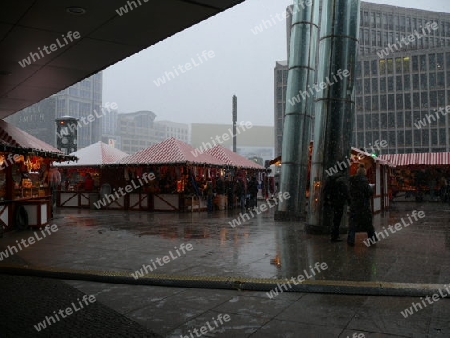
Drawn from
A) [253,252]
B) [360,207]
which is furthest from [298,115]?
[253,252]

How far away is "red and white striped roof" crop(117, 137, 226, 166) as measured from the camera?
21.2m

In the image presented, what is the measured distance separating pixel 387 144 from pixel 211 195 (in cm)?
6169

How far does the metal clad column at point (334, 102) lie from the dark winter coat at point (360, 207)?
1.88 metres

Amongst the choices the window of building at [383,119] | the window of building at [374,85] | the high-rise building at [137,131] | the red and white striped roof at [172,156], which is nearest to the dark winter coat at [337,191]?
the red and white striped roof at [172,156]

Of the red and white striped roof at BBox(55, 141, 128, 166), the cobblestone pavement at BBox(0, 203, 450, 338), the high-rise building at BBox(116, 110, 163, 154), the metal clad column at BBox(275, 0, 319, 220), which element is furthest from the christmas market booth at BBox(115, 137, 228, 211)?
the high-rise building at BBox(116, 110, 163, 154)

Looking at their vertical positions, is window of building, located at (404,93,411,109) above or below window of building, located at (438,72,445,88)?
below

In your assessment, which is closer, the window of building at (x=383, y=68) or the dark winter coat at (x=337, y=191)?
the dark winter coat at (x=337, y=191)

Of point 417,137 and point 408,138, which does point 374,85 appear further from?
point 417,137

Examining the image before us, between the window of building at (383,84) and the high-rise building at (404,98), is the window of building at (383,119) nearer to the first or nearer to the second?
the high-rise building at (404,98)

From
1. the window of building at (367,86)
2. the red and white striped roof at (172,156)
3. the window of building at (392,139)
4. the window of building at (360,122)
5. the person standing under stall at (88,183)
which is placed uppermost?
the window of building at (367,86)

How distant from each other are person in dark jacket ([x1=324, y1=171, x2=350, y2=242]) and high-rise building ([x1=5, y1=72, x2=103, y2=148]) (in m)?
120

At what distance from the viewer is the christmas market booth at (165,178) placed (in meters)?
21.5

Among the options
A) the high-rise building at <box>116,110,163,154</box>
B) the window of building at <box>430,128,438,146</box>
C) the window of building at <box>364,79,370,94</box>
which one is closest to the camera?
the window of building at <box>430,128,438,146</box>

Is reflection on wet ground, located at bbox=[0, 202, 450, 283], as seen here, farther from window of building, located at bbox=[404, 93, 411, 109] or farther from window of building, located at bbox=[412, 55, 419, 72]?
window of building, located at bbox=[412, 55, 419, 72]
